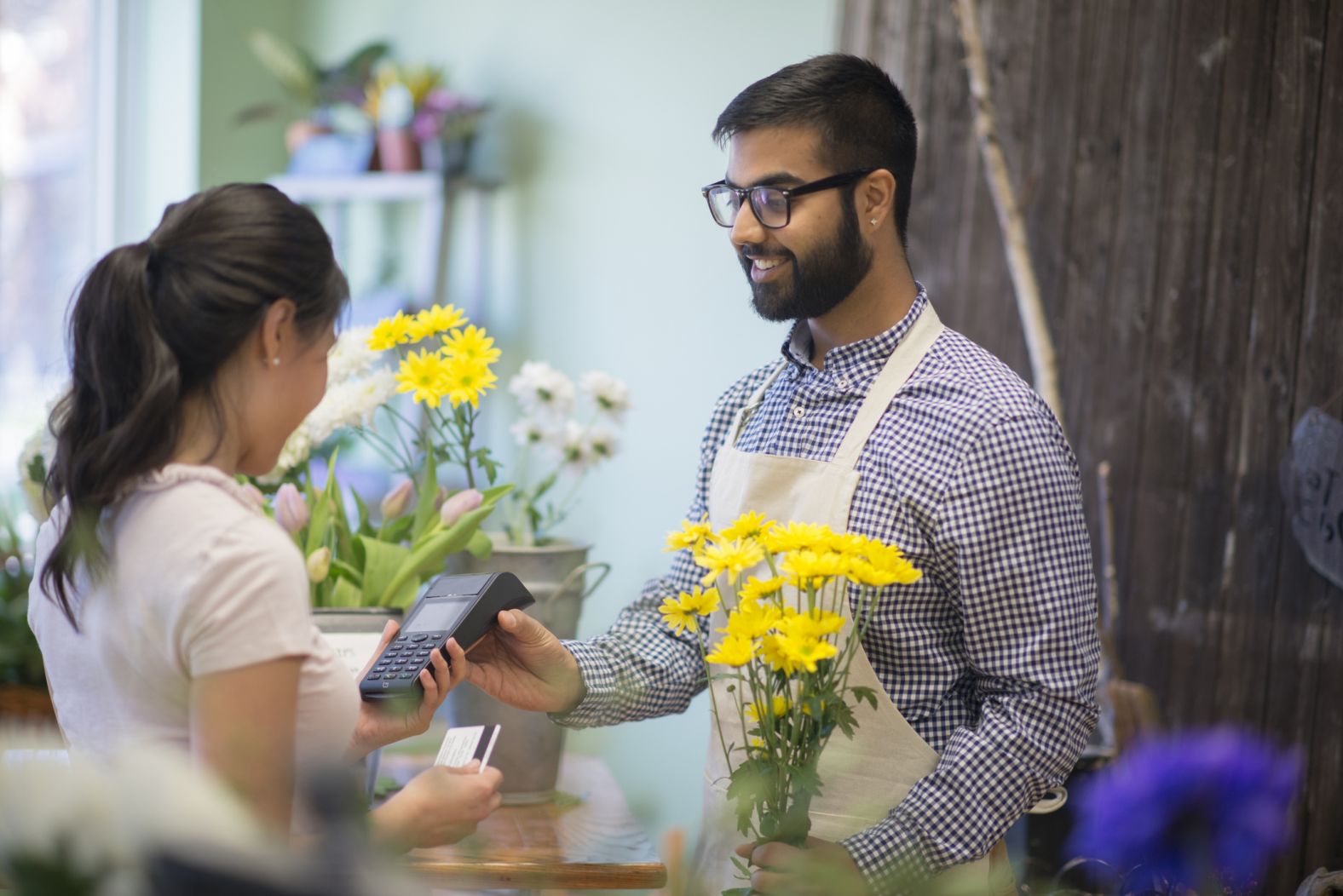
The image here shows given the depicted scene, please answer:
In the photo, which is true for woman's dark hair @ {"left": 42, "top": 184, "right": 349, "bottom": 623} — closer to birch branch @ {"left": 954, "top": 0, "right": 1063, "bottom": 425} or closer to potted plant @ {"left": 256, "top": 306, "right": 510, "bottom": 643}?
potted plant @ {"left": 256, "top": 306, "right": 510, "bottom": 643}

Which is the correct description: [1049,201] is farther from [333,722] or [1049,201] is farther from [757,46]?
[333,722]

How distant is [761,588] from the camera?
981 mm

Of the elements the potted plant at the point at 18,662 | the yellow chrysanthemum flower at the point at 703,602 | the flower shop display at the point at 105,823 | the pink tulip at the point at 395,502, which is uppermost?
the flower shop display at the point at 105,823

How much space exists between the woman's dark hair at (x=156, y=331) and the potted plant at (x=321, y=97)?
2.53m

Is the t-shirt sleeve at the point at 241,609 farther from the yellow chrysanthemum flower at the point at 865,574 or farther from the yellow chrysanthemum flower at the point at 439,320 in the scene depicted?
the yellow chrysanthemum flower at the point at 439,320

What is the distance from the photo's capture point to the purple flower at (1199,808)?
439 millimetres

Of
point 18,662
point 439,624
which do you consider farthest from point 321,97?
point 439,624

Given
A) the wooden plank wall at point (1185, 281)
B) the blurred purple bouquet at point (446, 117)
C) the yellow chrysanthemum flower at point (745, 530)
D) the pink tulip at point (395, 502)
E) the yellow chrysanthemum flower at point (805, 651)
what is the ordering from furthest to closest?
the blurred purple bouquet at point (446, 117) < the wooden plank wall at point (1185, 281) < the pink tulip at point (395, 502) < the yellow chrysanthemum flower at point (745, 530) < the yellow chrysanthemum flower at point (805, 651)

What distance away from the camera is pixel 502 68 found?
3.25m

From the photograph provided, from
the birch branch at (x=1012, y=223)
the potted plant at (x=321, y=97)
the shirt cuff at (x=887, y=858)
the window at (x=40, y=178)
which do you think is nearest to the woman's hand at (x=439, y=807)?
the shirt cuff at (x=887, y=858)

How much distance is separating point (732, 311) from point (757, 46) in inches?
21.8

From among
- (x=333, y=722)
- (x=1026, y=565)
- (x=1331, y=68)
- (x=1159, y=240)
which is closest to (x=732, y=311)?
(x=1159, y=240)

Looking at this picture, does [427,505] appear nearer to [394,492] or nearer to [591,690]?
[394,492]

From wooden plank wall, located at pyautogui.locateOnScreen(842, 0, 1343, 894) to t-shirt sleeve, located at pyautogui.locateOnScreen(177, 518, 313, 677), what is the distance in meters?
1.63
